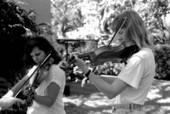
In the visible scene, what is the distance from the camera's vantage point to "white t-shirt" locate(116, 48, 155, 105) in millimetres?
1673

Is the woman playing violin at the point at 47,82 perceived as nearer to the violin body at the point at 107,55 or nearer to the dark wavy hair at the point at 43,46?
the dark wavy hair at the point at 43,46

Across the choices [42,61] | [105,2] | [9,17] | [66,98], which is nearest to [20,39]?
[9,17]

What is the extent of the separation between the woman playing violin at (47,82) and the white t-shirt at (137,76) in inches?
17.0

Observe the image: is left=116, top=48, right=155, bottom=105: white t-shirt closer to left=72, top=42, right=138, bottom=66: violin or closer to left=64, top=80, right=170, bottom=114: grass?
left=72, top=42, right=138, bottom=66: violin

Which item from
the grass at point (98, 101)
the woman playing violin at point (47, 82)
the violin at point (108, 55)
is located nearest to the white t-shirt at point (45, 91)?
the woman playing violin at point (47, 82)

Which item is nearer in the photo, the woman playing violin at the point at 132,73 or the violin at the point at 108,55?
the woman playing violin at the point at 132,73

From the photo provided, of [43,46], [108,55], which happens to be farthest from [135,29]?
[43,46]

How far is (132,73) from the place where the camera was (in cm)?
168

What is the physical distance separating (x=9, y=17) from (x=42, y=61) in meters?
2.85

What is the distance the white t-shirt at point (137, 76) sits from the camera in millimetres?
1673

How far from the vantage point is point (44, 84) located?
190cm

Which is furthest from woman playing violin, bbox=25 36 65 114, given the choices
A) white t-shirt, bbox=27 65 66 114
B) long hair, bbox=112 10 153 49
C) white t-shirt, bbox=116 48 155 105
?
long hair, bbox=112 10 153 49

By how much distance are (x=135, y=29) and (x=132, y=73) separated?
11.6 inches

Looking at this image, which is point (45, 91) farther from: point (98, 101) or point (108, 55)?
point (98, 101)
